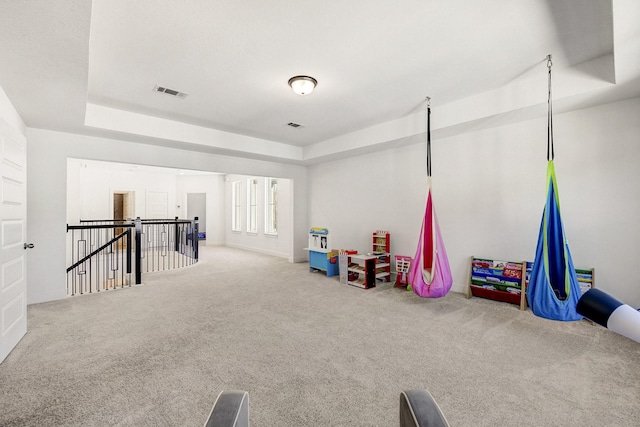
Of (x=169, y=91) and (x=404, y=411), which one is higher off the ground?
(x=169, y=91)

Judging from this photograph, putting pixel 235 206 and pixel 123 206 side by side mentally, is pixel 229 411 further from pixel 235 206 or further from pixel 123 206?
pixel 123 206

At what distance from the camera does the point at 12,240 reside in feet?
8.67

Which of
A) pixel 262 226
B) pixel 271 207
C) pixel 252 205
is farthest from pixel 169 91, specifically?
pixel 252 205

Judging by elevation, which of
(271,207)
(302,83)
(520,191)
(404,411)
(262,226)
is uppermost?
(302,83)

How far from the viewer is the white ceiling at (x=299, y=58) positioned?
2.14 meters

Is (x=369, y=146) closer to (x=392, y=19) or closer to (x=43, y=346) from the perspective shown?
(x=392, y=19)

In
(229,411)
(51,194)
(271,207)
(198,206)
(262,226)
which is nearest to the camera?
(229,411)

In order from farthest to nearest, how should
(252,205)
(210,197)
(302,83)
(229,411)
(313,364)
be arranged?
(210,197), (252,205), (302,83), (313,364), (229,411)

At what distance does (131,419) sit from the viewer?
1.74 m

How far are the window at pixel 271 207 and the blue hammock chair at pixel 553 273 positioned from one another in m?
6.54

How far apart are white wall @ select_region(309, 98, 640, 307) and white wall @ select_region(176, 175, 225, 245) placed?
6684mm

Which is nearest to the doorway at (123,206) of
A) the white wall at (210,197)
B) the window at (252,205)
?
the white wall at (210,197)

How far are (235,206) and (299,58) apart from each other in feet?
26.5

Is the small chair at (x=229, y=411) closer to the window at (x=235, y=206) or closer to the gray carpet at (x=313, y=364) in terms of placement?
the gray carpet at (x=313, y=364)
